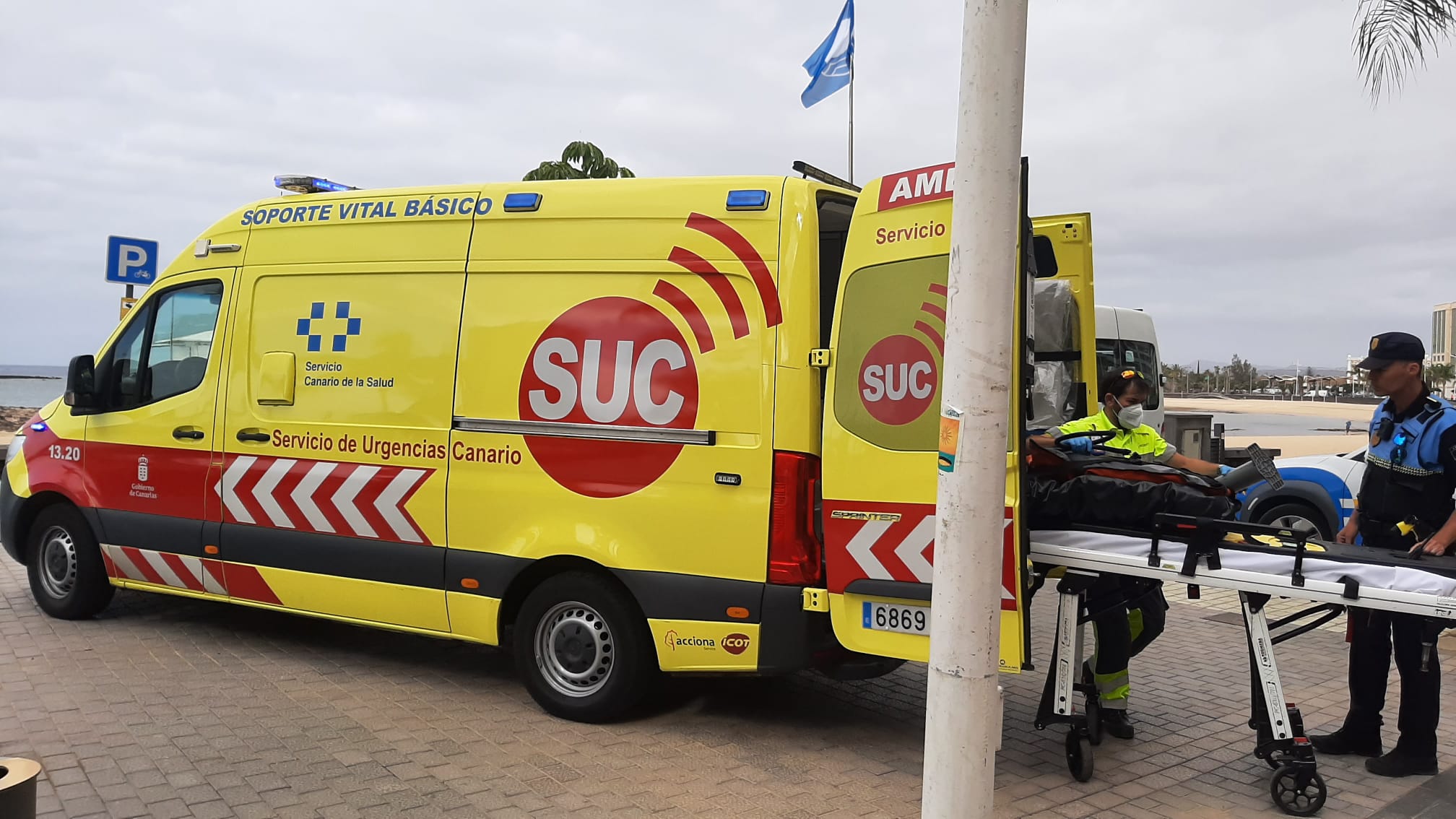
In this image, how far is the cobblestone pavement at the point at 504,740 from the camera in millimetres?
4359

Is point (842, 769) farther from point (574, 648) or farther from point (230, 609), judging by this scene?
point (230, 609)

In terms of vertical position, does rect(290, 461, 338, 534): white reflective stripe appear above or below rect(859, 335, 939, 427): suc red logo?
below

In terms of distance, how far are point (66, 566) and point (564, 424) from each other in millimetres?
4067

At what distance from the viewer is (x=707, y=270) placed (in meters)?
5.02

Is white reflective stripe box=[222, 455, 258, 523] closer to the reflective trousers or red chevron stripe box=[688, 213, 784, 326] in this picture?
red chevron stripe box=[688, 213, 784, 326]

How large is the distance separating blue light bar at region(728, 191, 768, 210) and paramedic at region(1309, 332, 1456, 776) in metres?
2.71

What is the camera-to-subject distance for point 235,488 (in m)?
6.26

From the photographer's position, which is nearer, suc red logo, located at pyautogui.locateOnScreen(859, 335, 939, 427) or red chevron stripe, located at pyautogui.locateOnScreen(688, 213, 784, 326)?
suc red logo, located at pyautogui.locateOnScreen(859, 335, 939, 427)

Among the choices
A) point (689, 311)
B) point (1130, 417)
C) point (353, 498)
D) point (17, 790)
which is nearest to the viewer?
point (17, 790)

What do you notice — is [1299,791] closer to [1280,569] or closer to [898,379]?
[1280,569]

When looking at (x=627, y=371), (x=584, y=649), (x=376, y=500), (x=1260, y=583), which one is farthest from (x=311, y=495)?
(x=1260, y=583)

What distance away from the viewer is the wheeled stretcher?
157 inches

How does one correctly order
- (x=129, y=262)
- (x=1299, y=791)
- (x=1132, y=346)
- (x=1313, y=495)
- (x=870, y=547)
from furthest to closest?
(x=1132, y=346) < (x=129, y=262) < (x=1313, y=495) < (x=870, y=547) < (x=1299, y=791)

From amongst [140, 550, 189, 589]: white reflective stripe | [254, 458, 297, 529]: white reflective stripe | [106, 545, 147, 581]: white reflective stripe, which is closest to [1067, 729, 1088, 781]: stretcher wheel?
[254, 458, 297, 529]: white reflective stripe
